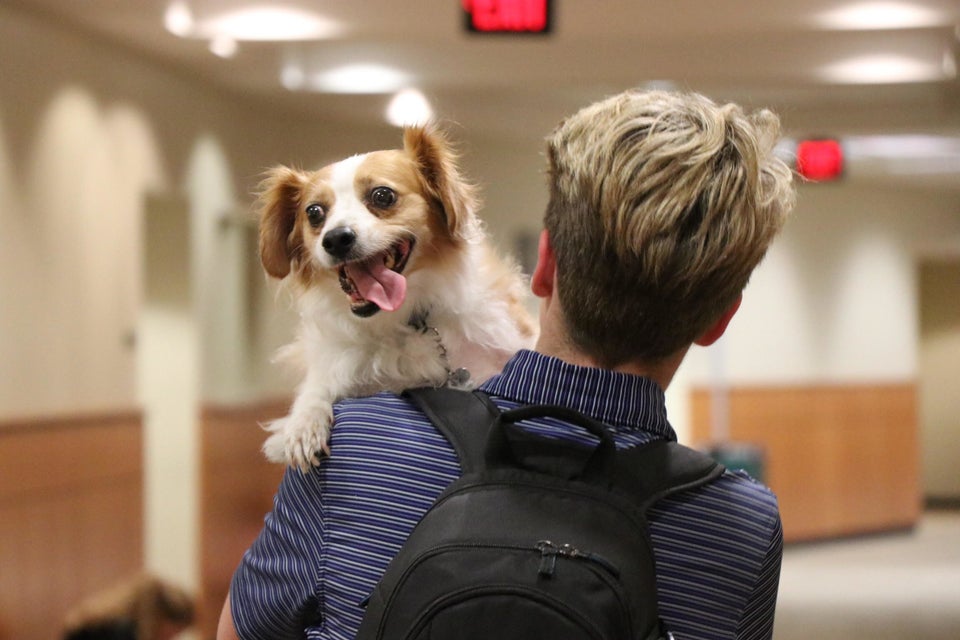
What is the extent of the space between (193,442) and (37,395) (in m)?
1.85

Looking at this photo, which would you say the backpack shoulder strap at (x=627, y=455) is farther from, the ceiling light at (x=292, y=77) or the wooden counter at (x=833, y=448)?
the wooden counter at (x=833, y=448)

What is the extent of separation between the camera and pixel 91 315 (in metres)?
6.11

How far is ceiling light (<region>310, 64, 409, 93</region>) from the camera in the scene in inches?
283

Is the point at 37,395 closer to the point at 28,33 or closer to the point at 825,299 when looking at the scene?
the point at 28,33

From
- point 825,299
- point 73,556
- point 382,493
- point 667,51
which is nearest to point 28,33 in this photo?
point 73,556

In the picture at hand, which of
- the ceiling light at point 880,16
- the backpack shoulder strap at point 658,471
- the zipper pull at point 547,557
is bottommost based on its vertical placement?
the zipper pull at point 547,557

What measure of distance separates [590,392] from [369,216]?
2.66 ft

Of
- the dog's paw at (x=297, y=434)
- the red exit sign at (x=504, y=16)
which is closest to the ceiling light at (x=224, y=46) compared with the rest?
the red exit sign at (x=504, y=16)

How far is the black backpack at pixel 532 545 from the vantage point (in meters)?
1.02

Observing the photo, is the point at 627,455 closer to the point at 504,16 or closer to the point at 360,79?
the point at 504,16

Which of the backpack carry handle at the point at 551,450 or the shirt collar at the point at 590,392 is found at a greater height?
the shirt collar at the point at 590,392

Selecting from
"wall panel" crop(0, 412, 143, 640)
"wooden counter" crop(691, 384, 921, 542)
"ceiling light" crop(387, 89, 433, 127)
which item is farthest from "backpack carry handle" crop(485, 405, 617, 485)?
"wooden counter" crop(691, 384, 921, 542)

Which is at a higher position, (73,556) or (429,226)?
(429,226)

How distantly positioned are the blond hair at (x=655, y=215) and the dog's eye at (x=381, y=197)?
2.45 ft
